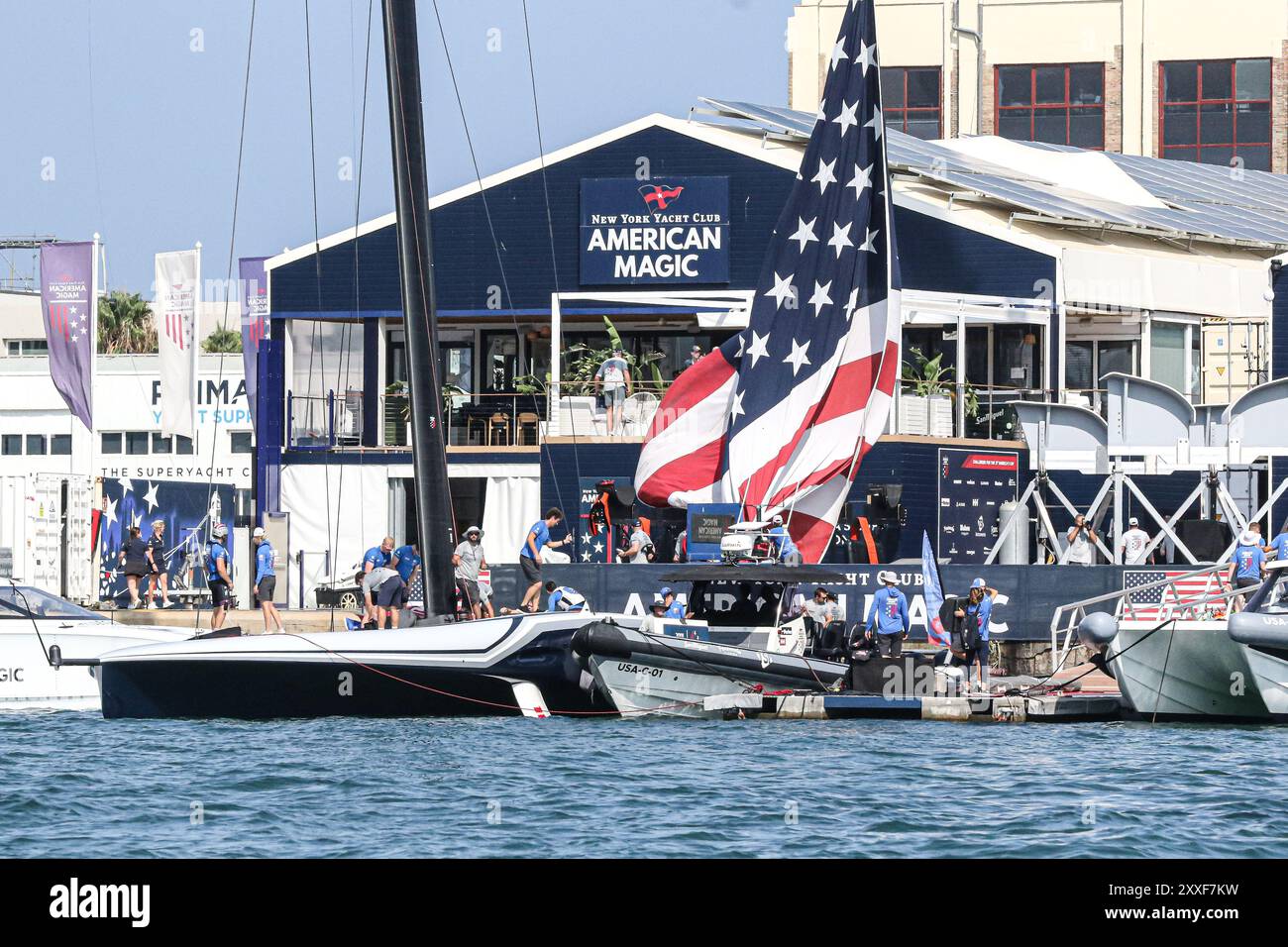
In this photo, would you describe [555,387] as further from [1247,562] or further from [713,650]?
[1247,562]

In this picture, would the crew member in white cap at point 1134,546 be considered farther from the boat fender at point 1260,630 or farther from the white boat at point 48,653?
the white boat at point 48,653

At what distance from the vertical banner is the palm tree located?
38.5 m

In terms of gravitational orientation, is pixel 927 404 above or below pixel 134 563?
above

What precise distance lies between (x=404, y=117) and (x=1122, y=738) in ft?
34.2

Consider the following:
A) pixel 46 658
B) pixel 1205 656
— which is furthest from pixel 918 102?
pixel 46 658

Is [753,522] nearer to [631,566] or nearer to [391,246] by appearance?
[631,566]

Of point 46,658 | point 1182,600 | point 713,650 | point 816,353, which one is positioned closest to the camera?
point 713,650

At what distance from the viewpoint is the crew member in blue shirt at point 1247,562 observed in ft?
86.7

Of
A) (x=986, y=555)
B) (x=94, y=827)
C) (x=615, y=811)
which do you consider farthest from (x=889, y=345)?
(x=94, y=827)

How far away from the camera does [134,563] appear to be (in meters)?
34.1

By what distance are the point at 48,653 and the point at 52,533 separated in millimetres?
12652

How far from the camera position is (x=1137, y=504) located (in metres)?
35.8

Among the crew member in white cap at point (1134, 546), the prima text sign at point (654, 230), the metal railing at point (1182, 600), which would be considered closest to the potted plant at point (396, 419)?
the prima text sign at point (654, 230)

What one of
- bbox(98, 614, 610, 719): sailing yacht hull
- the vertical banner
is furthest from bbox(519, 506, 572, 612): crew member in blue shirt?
the vertical banner
